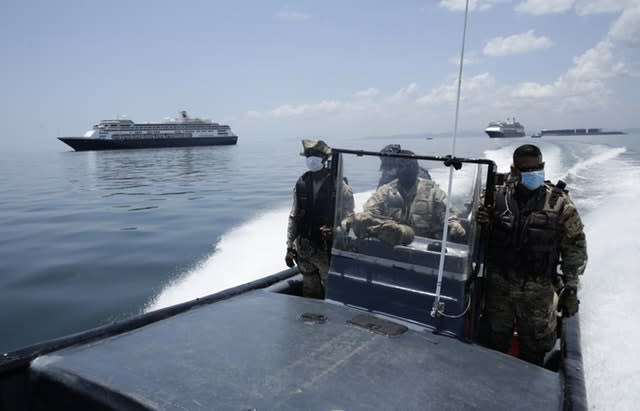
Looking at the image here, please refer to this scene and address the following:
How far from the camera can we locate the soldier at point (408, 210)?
2.56 metres

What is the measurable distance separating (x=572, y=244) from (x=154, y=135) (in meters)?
70.5

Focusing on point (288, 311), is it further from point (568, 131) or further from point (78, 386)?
point (568, 131)

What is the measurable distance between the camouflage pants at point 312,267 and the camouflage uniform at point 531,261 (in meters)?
Answer: 1.36

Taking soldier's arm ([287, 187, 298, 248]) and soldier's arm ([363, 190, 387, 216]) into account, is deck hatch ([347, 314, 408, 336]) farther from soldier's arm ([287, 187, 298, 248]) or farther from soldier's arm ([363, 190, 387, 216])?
soldier's arm ([287, 187, 298, 248])

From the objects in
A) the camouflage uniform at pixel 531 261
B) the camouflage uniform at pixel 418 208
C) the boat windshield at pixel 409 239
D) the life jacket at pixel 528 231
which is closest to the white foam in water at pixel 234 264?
the boat windshield at pixel 409 239

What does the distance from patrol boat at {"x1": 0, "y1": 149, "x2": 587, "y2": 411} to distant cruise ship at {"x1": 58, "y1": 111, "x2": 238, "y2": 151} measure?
65.6 m

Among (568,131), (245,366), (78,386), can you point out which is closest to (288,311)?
(245,366)

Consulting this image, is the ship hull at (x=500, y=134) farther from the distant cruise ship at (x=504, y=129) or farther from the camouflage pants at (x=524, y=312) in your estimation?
the camouflage pants at (x=524, y=312)

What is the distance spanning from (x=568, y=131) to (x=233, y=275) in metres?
112

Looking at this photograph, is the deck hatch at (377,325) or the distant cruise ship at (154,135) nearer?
the deck hatch at (377,325)

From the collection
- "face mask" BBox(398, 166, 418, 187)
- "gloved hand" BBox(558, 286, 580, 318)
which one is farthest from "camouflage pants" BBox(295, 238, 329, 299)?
"gloved hand" BBox(558, 286, 580, 318)

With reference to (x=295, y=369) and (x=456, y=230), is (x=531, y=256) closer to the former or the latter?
(x=456, y=230)

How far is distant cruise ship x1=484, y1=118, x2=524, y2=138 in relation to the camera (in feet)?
273

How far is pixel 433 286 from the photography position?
2.50 meters
